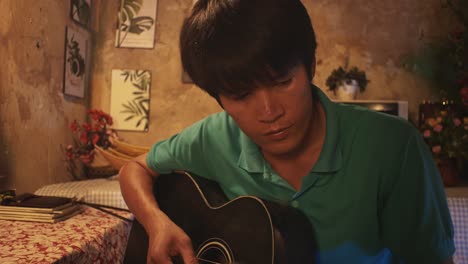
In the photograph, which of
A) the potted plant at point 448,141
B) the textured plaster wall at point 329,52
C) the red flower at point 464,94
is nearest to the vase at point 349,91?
the textured plaster wall at point 329,52

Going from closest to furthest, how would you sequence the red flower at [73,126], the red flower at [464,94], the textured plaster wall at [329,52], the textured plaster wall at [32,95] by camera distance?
1. the textured plaster wall at [32,95]
2. the red flower at [464,94]
3. the red flower at [73,126]
4. the textured plaster wall at [329,52]

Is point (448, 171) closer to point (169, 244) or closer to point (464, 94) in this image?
point (464, 94)

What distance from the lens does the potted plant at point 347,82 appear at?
8.53 feet

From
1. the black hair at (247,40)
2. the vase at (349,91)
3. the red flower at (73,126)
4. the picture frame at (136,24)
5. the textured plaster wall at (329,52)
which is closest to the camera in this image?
the black hair at (247,40)

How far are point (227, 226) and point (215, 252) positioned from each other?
74 mm

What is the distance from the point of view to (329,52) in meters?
2.82

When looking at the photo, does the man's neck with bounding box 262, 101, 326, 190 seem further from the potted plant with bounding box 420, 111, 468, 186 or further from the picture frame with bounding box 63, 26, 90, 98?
the picture frame with bounding box 63, 26, 90, 98

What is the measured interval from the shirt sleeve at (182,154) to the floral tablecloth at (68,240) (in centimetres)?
30

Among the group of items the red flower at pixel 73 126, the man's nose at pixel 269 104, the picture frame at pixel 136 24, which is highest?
the picture frame at pixel 136 24

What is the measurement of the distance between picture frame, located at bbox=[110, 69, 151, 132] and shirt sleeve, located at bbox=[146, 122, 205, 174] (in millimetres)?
1858

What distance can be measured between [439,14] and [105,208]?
8.01 feet

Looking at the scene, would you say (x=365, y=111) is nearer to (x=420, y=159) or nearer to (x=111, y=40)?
(x=420, y=159)

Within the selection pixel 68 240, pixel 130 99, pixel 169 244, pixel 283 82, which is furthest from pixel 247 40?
pixel 130 99

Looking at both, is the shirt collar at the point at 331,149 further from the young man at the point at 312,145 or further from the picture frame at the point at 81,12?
the picture frame at the point at 81,12
